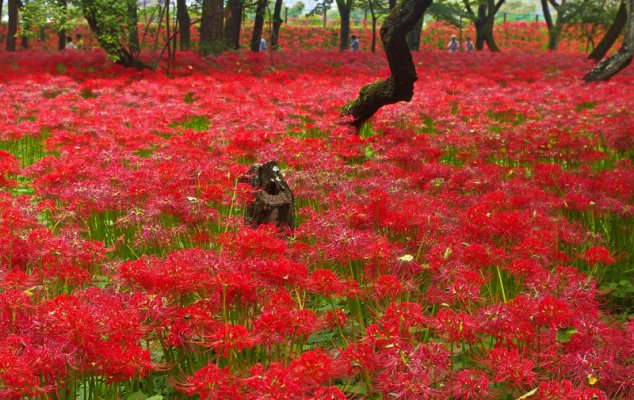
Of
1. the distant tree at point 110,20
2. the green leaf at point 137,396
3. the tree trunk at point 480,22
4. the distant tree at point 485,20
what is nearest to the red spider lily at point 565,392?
the green leaf at point 137,396

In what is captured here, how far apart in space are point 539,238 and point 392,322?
5.53 ft

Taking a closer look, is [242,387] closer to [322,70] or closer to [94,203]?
[94,203]

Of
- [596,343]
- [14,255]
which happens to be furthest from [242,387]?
[14,255]

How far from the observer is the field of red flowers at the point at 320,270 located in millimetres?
2717

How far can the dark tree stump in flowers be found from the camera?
5086 millimetres

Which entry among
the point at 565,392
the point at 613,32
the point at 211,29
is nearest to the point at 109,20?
the point at 211,29

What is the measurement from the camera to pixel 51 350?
8.52ft

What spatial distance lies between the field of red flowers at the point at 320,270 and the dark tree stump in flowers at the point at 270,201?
0.14m

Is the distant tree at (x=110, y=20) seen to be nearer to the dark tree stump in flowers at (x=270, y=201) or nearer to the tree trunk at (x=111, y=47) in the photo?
the tree trunk at (x=111, y=47)

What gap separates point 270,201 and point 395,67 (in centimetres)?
416

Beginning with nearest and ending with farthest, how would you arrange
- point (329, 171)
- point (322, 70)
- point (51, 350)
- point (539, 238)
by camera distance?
1. point (51, 350)
2. point (539, 238)
3. point (329, 171)
4. point (322, 70)

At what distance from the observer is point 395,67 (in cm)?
860

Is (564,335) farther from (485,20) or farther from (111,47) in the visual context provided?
(485,20)

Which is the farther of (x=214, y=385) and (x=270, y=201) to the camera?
(x=270, y=201)
